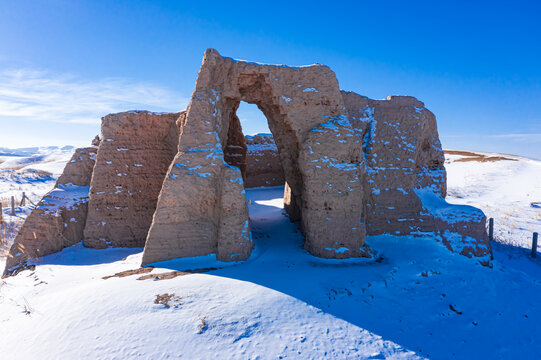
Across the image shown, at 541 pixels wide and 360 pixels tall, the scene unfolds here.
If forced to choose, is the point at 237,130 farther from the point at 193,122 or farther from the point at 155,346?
the point at 155,346

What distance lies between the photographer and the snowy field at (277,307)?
375 centimetres

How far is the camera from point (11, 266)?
6.75 meters

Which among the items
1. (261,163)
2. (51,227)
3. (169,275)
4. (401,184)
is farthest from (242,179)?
(261,163)

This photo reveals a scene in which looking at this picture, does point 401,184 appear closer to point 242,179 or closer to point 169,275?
point 242,179

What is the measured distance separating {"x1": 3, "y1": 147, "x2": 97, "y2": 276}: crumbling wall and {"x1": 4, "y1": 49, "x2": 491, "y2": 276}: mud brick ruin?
0.08 feet

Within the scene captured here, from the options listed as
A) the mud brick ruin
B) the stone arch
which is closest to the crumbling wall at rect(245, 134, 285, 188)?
the mud brick ruin

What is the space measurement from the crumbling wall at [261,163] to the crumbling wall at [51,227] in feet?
33.4

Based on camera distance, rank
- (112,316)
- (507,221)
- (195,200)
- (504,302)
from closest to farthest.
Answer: (112,316)
(504,302)
(195,200)
(507,221)

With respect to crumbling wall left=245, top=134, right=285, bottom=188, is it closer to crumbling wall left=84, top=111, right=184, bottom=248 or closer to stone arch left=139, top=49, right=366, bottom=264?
crumbling wall left=84, top=111, right=184, bottom=248

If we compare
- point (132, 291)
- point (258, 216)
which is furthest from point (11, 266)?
point (258, 216)

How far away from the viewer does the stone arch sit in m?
5.89

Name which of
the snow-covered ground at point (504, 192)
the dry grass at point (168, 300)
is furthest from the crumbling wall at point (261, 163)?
the dry grass at point (168, 300)

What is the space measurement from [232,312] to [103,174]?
5583 mm

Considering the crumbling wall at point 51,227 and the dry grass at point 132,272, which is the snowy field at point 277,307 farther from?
the crumbling wall at point 51,227
